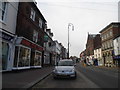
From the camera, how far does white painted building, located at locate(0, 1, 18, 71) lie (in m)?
12.7

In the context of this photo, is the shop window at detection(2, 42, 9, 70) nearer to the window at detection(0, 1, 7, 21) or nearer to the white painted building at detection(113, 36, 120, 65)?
the window at detection(0, 1, 7, 21)

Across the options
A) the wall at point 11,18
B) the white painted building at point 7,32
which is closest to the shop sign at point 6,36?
the white painted building at point 7,32

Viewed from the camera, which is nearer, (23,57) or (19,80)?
(19,80)

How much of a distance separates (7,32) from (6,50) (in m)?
1.92

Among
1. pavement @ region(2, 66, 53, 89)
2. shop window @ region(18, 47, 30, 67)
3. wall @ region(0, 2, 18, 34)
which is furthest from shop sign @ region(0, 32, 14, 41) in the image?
pavement @ region(2, 66, 53, 89)

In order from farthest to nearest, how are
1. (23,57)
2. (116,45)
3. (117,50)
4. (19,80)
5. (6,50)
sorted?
1. (116,45)
2. (117,50)
3. (23,57)
4. (6,50)
5. (19,80)

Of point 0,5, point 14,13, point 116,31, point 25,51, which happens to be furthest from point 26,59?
point 116,31

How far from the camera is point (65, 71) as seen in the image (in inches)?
429

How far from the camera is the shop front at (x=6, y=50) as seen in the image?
1270 centimetres

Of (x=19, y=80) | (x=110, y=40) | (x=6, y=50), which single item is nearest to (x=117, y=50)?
(x=110, y=40)

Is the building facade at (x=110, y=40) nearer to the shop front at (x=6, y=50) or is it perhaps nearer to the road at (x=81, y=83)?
the road at (x=81, y=83)

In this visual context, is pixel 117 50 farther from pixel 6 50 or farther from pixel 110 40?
pixel 6 50

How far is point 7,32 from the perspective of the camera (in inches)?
514

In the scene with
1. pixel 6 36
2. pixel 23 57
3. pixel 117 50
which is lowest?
pixel 23 57
